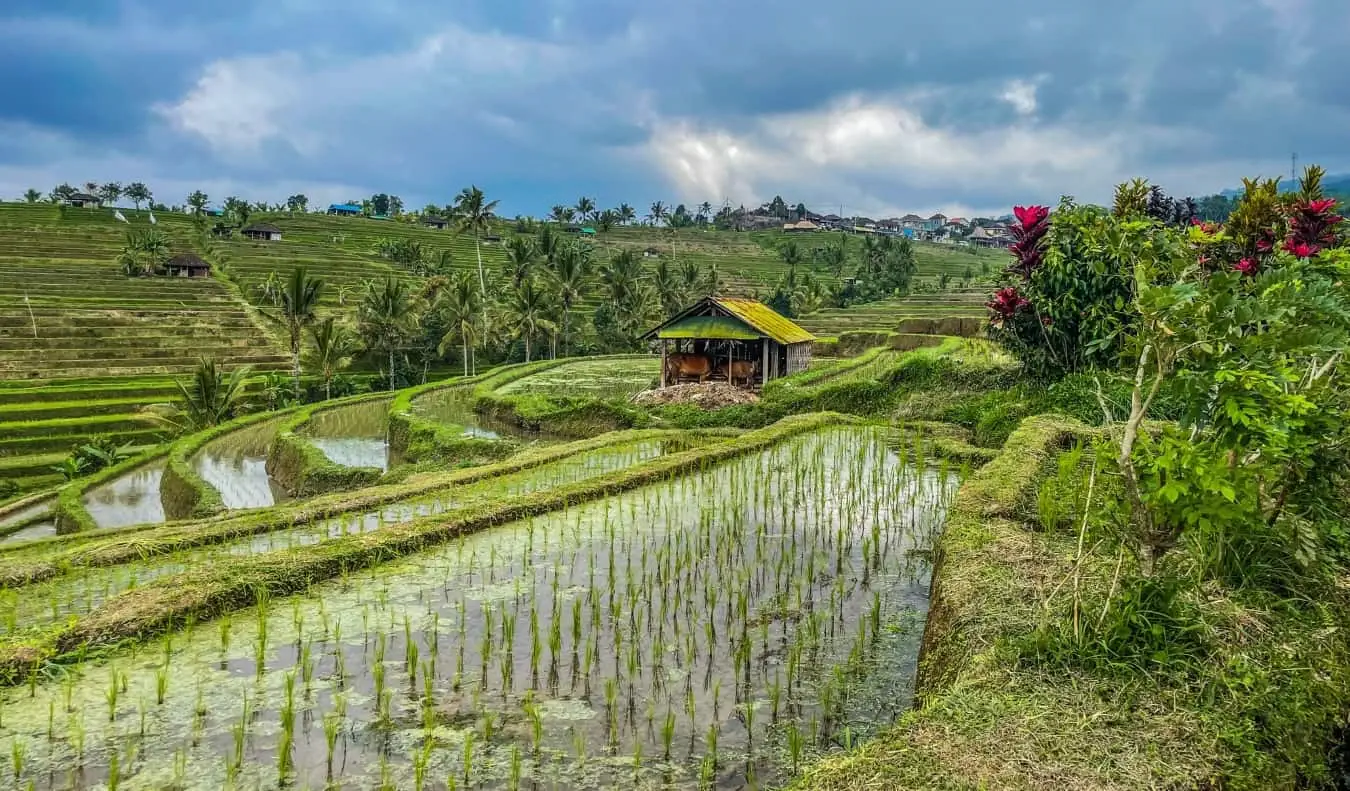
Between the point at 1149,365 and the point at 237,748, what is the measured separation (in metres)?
4.75

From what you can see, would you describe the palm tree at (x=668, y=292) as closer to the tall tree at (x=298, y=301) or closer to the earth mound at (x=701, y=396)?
the tall tree at (x=298, y=301)

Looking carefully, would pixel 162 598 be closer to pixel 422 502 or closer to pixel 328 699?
pixel 328 699

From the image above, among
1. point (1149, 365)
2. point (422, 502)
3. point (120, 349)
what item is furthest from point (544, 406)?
point (120, 349)

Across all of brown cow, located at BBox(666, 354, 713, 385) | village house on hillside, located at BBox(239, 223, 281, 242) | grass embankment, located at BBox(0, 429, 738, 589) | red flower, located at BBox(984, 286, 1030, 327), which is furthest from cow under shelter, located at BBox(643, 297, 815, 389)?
village house on hillside, located at BBox(239, 223, 281, 242)

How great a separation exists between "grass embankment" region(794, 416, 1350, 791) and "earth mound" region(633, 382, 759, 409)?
15.0 meters

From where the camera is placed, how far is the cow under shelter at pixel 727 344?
23016 mm

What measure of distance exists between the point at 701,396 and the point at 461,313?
19123 mm

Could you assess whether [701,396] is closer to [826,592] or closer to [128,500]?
[128,500]

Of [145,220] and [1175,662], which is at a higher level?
[145,220]

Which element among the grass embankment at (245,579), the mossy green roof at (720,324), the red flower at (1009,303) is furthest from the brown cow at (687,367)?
the grass embankment at (245,579)

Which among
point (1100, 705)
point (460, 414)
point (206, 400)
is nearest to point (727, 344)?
point (460, 414)

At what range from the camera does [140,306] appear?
39.2 m

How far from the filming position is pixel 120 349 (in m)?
33.5

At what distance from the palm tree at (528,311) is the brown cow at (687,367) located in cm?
1450
